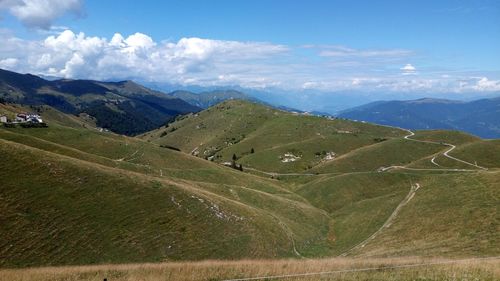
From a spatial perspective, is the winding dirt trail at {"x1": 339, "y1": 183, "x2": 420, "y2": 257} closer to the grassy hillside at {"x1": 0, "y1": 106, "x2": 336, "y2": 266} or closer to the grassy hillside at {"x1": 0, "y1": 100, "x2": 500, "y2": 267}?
the grassy hillside at {"x1": 0, "y1": 100, "x2": 500, "y2": 267}

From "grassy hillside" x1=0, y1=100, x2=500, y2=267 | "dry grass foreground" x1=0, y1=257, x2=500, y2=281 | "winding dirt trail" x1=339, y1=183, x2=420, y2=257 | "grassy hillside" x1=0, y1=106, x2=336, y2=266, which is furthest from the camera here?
"winding dirt trail" x1=339, y1=183, x2=420, y2=257

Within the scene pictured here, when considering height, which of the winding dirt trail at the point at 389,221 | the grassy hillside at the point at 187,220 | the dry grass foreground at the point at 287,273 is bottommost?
the winding dirt trail at the point at 389,221

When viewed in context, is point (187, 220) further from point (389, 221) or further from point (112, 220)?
point (389, 221)

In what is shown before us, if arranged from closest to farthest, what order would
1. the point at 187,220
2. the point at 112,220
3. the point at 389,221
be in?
the point at 112,220, the point at 187,220, the point at 389,221

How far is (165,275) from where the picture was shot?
19.9m

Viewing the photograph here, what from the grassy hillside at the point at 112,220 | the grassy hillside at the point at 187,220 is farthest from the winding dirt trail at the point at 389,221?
the grassy hillside at the point at 112,220

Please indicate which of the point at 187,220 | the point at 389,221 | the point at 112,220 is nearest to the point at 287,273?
the point at 112,220

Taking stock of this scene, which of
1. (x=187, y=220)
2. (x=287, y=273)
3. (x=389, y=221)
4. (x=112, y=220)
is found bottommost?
(x=389, y=221)

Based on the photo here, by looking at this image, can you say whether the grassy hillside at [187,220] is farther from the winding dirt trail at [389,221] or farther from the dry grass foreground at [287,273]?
the dry grass foreground at [287,273]

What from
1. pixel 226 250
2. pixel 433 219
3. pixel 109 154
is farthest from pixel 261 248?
pixel 109 154

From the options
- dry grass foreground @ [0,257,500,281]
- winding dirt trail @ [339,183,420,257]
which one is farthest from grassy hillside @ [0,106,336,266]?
dry grass foreground @ [0,257,500,281]

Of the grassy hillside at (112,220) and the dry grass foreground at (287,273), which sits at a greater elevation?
the dry grass foreground at (287,273)

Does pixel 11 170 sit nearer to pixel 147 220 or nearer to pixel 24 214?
pixel 24 214

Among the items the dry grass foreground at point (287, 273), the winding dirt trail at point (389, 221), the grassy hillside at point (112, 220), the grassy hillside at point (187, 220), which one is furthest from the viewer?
the winding dirt trail at point (389, 221)
